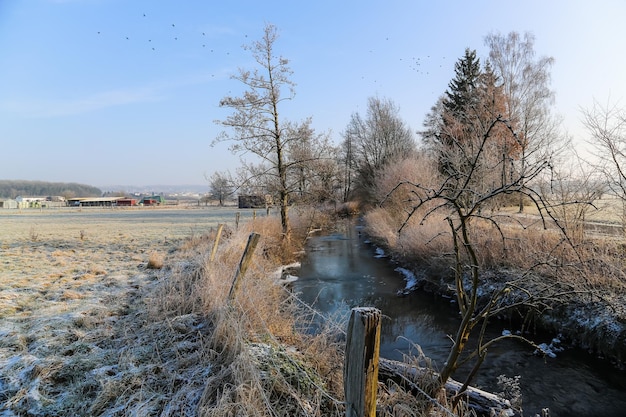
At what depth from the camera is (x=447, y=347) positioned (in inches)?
307

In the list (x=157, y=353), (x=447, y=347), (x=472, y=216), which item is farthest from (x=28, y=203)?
(x=472, y=216)

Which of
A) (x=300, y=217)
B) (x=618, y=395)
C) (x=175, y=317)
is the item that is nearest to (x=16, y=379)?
(x=175, y=317)

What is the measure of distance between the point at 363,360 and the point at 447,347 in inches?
269

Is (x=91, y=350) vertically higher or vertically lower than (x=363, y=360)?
lower

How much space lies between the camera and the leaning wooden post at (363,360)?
6.03 feet

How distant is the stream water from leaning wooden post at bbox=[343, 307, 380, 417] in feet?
10.2

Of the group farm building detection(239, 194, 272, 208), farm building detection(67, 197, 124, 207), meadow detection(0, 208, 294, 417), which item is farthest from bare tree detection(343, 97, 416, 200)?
farm building detection(67, 197, 124, 207)

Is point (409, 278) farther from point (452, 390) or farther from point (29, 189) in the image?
point (29, 189)

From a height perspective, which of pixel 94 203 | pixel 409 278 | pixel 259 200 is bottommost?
pixel 409 278

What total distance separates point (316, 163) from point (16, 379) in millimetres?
15740

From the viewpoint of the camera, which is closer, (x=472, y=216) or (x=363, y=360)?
(x=363, y=360)

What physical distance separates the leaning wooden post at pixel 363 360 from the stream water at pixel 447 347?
3.11 meters

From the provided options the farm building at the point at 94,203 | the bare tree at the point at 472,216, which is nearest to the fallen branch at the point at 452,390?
the bare tree at the point at 472,216

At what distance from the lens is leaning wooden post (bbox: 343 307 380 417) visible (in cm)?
184
